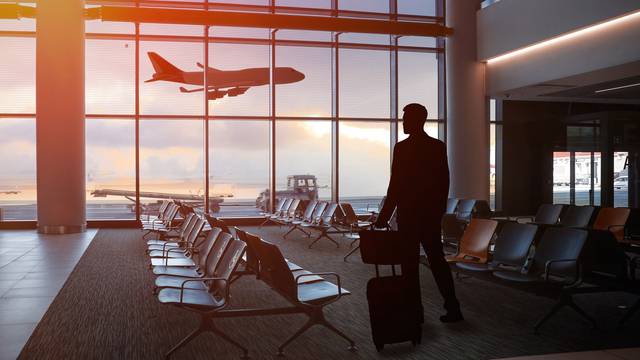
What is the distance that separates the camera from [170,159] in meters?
13.5

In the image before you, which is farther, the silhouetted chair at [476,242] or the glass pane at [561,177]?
the glass pane at [561,177]

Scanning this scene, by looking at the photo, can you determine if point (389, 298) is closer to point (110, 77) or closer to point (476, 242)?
point (476, 242)

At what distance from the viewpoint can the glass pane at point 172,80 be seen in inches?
519

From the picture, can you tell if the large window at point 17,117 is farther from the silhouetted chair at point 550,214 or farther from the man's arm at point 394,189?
the man's arm at point 394,189

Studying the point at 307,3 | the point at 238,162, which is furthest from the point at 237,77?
the point at 307,3

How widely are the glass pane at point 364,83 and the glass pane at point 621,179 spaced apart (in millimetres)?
5088

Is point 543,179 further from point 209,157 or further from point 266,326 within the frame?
point 266,326

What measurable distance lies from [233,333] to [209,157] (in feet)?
30.5

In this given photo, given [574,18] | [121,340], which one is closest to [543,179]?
[574,18]

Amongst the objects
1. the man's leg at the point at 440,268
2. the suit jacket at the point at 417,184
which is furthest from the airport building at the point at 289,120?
the suit jacket at the point at 417,184

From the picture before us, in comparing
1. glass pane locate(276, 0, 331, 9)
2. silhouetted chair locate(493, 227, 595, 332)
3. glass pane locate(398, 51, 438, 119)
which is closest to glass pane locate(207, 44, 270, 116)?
glass pane locate(276, 0, 331, 9)

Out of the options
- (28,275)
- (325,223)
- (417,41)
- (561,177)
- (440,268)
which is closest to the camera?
(440,268)

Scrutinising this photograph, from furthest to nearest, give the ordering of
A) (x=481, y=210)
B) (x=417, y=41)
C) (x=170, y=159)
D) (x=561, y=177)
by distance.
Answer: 1. (x=561, y=177)
2. (x=417, y=41)
3. (x=170, y=159)
4. (x=481, y=210)

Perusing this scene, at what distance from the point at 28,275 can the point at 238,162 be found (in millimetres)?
7076
